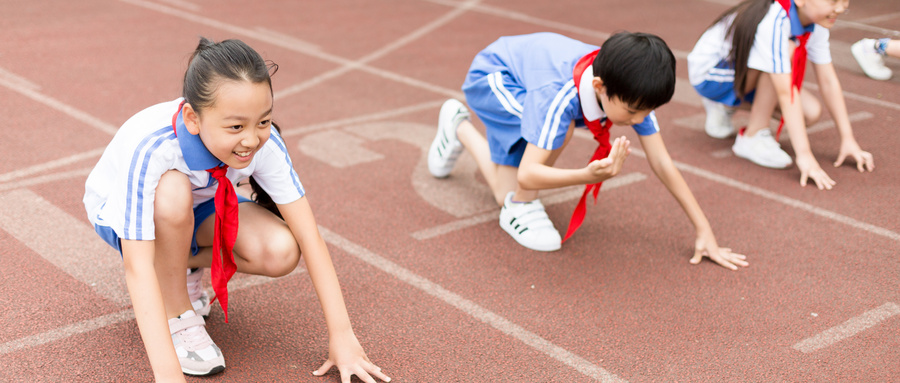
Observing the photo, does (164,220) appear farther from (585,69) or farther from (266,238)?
(585,69)

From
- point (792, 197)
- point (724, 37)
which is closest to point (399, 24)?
point (724, 37)

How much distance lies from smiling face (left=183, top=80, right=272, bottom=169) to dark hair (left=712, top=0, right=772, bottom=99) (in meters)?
3.00

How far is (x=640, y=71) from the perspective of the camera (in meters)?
2.62

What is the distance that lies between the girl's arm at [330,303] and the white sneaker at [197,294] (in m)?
0.49

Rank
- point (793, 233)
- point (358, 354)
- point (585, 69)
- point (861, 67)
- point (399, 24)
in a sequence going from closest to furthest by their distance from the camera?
point (358, 354), point (585, 69), point (793, 233), point (861, 67), point (399, 24)

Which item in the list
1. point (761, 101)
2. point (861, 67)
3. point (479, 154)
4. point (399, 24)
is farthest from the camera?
point (399, 24)

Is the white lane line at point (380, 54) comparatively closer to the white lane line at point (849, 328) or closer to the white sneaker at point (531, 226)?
the white sneaker at point (531, 226)

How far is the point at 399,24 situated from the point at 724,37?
376 centimetres

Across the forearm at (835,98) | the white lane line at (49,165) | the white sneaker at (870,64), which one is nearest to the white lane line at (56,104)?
the white lane line at (49,165)

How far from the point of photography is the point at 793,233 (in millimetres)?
3502

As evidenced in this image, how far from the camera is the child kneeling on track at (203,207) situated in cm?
199

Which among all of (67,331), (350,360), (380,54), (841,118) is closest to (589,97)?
(350,360)

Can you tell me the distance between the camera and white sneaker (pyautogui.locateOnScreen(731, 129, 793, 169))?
4277 millimetres

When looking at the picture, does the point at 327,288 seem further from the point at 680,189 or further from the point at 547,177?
the point at 680,189
